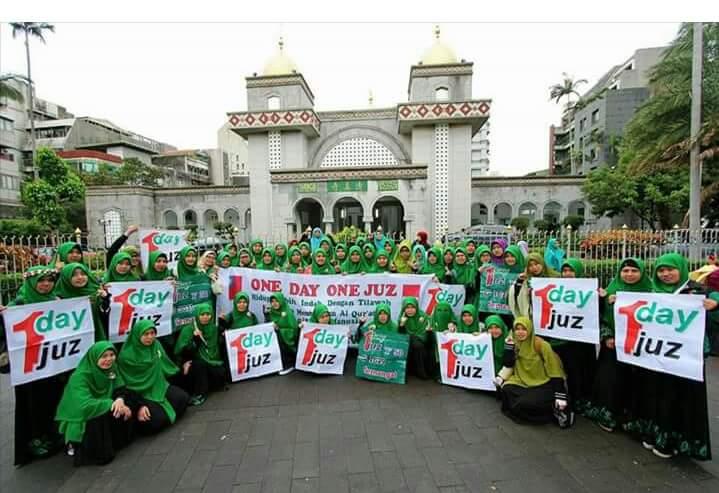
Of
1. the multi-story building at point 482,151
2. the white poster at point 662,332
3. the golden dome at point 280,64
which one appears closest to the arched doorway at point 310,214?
the golden dome at point 280,64

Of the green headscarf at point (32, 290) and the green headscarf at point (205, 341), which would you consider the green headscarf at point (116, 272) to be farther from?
the green headscarf at point (205, 341)

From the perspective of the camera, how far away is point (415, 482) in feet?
9.08

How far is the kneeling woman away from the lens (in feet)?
11.4

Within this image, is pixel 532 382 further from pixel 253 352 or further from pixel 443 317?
pixel 253 352

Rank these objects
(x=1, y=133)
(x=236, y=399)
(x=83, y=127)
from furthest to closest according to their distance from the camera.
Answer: (x=83, y=127) → (x=1, y=133) → (x=236, y=399)

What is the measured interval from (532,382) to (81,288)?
179 inches

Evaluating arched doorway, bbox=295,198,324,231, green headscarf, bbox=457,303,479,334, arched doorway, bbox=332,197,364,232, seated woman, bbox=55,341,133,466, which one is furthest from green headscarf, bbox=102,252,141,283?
arched doorway, bbox=332,197,364,232

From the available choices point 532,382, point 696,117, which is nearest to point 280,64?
point 696,117

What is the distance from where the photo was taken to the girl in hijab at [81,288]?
11.0 ft

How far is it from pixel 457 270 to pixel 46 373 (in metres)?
4.92

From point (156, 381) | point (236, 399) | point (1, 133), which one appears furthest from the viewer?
point (1, 133)

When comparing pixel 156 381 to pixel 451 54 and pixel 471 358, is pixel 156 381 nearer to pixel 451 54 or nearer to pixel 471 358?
pixel 471 358

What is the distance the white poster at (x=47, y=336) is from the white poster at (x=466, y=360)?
145 inches

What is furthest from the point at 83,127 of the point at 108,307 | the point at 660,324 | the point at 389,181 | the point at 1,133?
the point at 660,324
